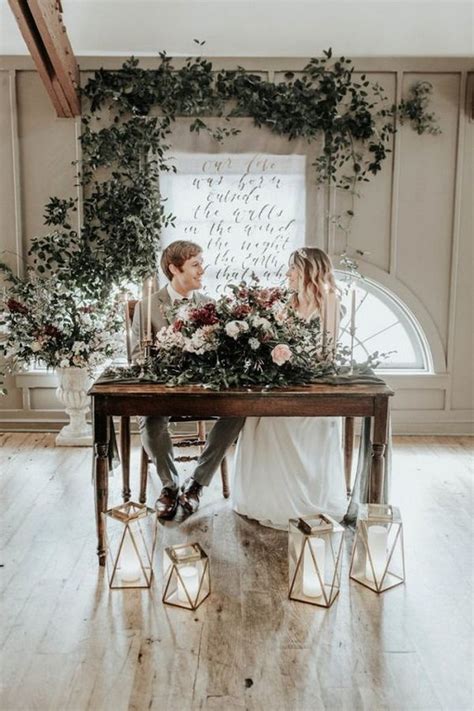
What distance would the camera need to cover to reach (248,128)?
4477mm

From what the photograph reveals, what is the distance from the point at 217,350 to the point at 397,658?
133 cm

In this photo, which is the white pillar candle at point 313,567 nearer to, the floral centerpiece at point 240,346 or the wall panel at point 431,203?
the floral centerpiece at point 240,346

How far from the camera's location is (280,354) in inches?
104

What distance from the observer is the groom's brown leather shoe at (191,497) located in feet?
10.7

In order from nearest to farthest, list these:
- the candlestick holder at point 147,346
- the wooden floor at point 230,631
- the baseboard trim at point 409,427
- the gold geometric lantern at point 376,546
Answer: the wooden floor at point 230,631, the gold geometric lantern at point 376,546, the candlestick holder at point 147,346, the baseboard trim at point 409,427

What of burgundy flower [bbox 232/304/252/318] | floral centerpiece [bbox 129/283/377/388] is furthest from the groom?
burgundy flower [bbox 232/304/252/318]

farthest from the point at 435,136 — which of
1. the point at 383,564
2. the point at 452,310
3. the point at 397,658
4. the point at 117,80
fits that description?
the point at 397,658

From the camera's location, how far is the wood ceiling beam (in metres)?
3.59

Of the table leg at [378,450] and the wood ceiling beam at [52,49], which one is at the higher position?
the wood ceiling beam at [52,49]

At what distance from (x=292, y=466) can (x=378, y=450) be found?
51 cm

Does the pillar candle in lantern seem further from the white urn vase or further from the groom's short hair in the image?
the white urn vase

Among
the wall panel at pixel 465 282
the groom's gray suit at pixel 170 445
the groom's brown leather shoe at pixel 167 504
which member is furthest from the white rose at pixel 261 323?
the wall panel at pixel 465 282

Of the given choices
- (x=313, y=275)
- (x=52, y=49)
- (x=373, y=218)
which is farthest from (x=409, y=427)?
(x=52, y=49)

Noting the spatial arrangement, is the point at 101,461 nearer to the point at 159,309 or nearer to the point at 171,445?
the point at 171,445
